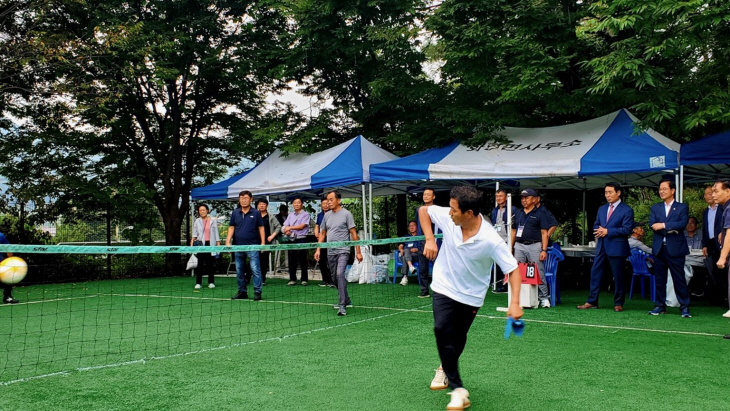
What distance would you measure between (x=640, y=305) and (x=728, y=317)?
1545 millimetres

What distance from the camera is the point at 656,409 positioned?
4.22 metres

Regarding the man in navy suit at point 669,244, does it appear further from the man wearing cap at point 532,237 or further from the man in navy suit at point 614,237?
the man wearing cap at point 532,237

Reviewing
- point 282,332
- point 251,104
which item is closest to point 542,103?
point 282,332

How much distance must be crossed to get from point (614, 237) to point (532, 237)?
1162 mm

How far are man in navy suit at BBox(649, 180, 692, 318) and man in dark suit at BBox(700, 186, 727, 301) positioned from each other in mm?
833

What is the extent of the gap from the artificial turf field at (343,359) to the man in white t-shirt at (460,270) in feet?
1.24

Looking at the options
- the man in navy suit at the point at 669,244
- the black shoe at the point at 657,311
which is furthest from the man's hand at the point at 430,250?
the black shoe at the point at 657,311

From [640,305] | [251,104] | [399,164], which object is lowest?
[640,305]

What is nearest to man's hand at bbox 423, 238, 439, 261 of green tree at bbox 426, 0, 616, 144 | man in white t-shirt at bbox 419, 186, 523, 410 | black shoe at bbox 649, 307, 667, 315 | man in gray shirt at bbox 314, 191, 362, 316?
man in white t-shirt at bbox 419, 186, 523, 410

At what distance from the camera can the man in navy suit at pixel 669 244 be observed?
8.30m

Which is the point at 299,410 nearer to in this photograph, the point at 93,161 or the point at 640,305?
the point at 640,305

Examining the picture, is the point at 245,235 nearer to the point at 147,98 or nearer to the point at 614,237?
the point at 614,237

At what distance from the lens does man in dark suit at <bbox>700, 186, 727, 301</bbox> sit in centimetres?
889

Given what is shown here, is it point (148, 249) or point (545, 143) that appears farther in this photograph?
point (545, 143)
